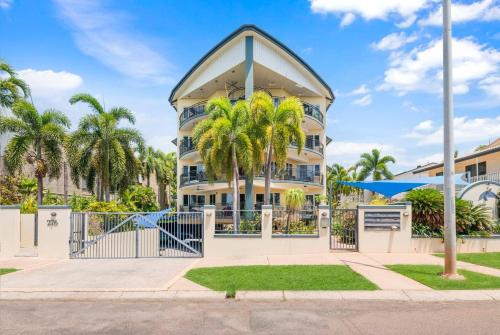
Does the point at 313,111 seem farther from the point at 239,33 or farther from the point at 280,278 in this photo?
the point at 280,278

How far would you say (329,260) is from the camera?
13.4 m

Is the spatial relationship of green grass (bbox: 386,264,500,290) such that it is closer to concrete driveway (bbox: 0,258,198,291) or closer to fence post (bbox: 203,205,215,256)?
fence post (bbox: 203,205,215,256)

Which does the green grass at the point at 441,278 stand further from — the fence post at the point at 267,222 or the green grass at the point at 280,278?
the fence post at the point at 267,222

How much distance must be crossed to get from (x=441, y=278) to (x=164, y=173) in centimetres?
5487

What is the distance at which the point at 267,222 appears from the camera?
49.4ft

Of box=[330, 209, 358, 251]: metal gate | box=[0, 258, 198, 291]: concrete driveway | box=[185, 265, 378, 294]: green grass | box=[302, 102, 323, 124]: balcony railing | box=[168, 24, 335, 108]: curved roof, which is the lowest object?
box=[0, 258, 198, 291]: concrete driveway

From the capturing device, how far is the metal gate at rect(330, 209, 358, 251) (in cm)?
1585

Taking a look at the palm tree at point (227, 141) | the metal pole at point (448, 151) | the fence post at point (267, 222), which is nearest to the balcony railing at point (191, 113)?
the palm tree at point (227, 141)

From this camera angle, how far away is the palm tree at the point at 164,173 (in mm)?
60062

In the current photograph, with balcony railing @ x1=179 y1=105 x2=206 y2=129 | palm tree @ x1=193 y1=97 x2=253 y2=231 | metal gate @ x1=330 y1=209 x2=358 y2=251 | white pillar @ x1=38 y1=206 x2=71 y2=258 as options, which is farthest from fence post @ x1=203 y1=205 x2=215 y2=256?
balcony railing @ x1=179 y1=105 x2=206 y2=129

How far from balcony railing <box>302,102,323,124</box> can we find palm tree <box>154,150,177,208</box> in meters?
32.0

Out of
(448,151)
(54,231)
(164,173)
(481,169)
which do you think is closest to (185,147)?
(54,231)

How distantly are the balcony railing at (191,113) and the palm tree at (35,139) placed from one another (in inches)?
467

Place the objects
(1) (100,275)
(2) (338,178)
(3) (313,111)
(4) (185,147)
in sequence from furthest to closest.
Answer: (2) (338,178) → (4) (185,147) → (3) (313,111) → (1) (100,275)
